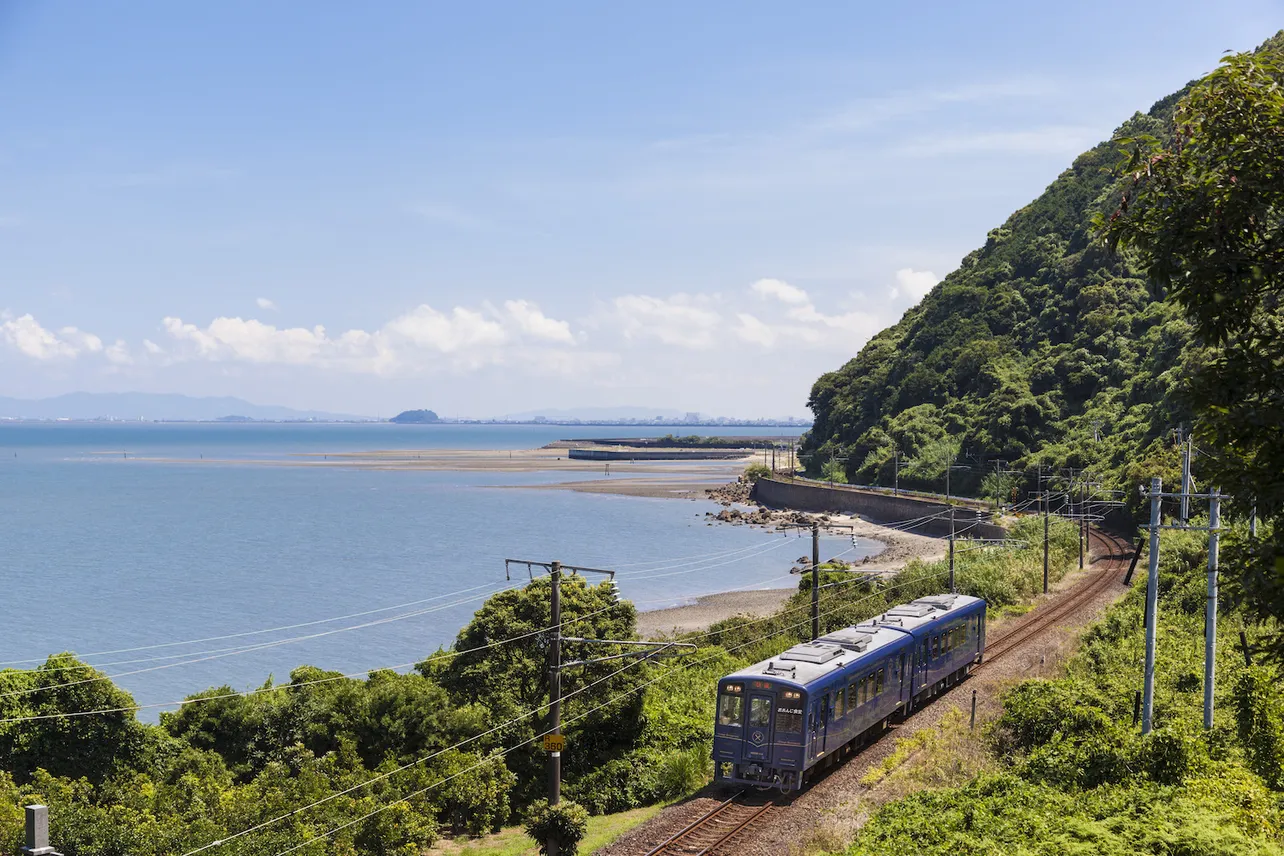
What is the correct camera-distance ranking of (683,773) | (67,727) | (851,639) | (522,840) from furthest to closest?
(67,727), (851,639), (683,773), (522,840)

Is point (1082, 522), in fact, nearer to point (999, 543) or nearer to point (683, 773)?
point (999, 543)

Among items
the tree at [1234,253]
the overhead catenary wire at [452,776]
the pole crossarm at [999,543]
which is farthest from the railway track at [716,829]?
the pole crossarm at [999,543]

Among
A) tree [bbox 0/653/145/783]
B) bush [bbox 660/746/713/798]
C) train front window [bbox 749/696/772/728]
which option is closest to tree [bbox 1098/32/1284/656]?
train front window [bbox 749/696/772/728]

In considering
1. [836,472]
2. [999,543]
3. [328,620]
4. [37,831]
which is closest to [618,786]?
[37,831]

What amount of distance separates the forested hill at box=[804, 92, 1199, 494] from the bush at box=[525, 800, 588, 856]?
161ft

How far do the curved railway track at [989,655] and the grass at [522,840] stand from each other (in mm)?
1765

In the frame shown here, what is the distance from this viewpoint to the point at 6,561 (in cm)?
7775

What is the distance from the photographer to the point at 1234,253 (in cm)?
777

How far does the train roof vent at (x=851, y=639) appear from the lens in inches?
947

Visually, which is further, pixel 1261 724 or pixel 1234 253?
pixel 1261 724

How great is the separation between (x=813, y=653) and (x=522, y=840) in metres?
7.53

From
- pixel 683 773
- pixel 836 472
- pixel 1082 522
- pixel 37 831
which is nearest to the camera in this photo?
pixel 37 831

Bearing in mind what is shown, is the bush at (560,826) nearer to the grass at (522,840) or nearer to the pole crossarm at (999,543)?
the grass at (522,840)

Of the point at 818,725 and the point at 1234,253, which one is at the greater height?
the point at 1234,253
